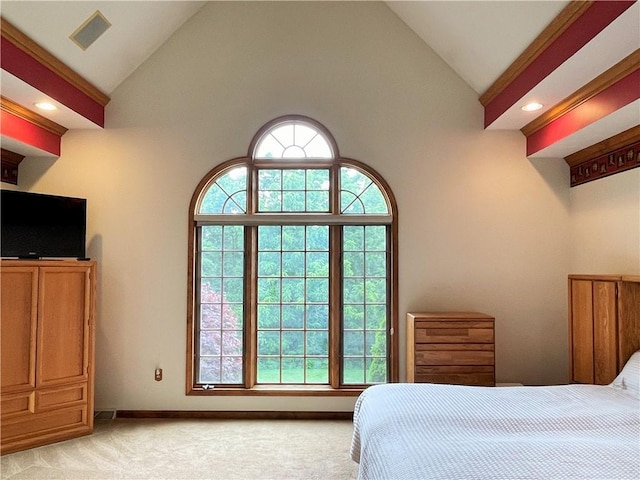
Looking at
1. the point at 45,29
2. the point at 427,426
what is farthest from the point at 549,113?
the point at 45,29

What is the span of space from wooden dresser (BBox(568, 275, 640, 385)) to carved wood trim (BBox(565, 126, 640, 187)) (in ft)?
3.05

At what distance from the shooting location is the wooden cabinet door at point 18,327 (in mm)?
3152

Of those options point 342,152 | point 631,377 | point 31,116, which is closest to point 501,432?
point 631,377

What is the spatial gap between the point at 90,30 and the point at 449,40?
2.81 meters

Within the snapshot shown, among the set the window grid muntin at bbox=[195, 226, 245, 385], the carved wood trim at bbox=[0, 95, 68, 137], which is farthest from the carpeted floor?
the carved wood trim at bbox=[0, 95, 68, 137]

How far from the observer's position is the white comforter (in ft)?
5.10

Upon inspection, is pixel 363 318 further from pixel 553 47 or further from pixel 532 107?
pixel 553 47

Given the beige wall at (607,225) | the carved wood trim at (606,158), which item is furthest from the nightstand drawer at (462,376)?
the carved wood trim at (606,158)

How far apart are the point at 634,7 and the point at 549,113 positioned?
151 cm

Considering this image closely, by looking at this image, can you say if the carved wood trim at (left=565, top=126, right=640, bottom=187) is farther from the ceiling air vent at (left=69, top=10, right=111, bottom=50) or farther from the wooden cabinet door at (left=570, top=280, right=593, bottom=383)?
the ceiling air vent at (left=69, top=10, right=111, bottom=50)

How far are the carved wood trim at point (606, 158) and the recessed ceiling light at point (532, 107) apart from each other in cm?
57

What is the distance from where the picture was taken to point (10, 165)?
12.6 ft

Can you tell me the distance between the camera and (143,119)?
3996 millimetres

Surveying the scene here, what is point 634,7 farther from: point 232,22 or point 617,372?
point 232,22
